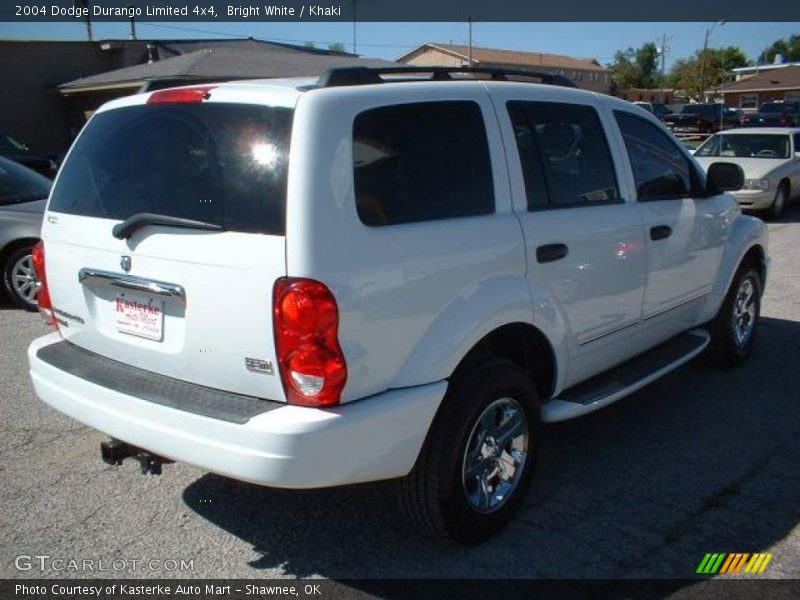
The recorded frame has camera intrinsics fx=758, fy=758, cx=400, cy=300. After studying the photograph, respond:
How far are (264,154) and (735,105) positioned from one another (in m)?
85.6

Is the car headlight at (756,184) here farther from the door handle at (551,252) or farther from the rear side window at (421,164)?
the rear side window at (421,164)

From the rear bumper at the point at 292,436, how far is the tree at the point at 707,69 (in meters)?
84.9

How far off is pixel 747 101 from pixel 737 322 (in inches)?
3228

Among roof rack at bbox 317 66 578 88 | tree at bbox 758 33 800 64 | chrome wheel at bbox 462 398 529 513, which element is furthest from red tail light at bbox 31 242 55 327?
tree at bbox 758 33 800 64

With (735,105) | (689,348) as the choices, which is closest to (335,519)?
(689,348)

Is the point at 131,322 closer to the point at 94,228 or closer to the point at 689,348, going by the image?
the point at 94,228

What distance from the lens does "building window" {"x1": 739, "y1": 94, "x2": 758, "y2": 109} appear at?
2987 inches

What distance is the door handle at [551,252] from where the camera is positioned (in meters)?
3.43

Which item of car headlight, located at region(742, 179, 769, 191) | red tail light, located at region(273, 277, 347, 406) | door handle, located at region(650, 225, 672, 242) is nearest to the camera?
red tail light, located at region(273, 277, 347, 406)

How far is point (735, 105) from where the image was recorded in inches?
3081

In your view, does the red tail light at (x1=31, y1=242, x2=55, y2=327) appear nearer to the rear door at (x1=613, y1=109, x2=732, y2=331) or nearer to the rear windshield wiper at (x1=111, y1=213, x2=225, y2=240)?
the rear windshield wiper at (x1=111, y1=213, x2=225, y2=240)

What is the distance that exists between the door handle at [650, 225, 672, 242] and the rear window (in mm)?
2378
